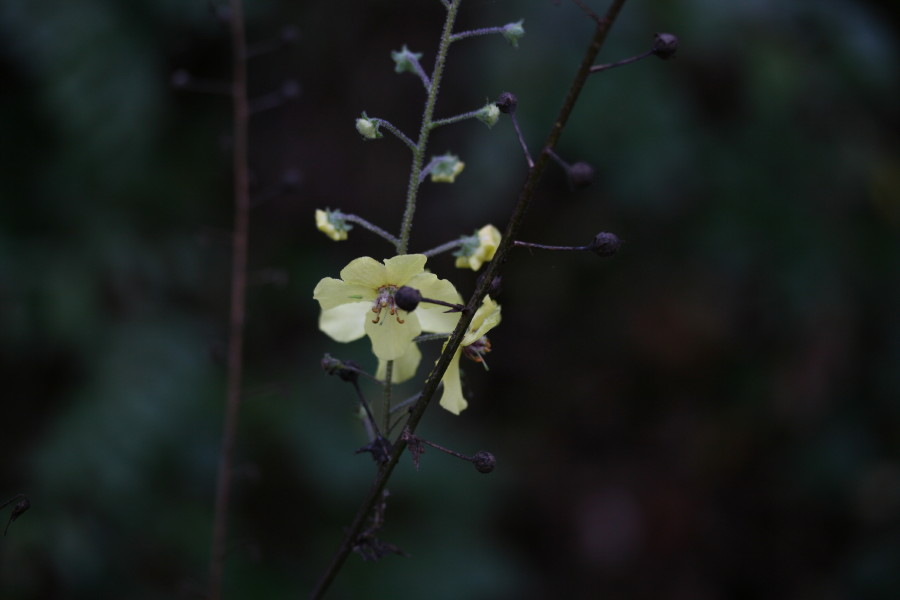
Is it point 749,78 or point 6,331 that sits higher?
point 749,78

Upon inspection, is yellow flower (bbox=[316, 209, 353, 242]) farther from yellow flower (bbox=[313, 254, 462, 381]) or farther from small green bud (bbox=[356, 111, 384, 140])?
small green bud (bbox=[356, 111, 384, 140])

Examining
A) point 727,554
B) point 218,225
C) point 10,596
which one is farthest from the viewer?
point 727,554

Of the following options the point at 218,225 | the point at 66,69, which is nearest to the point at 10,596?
the point at 218,225

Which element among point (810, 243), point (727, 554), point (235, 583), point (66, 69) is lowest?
point (727, 554)

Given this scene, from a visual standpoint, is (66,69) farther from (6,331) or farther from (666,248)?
(666,248)

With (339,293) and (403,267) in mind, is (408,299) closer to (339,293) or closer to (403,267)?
(403,267)

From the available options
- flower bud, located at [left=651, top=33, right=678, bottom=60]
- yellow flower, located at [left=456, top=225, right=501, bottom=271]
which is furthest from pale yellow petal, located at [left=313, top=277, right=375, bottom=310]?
flower bud, located at [left=651, top=33, right=678, bottom=60]

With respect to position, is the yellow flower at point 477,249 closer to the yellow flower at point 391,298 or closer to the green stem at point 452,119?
the yellow flower at point 391,298

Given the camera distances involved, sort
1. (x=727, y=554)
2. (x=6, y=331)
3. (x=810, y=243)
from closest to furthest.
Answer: (x=6, y=331), (x=810, y=243), (x=727, y=554)
